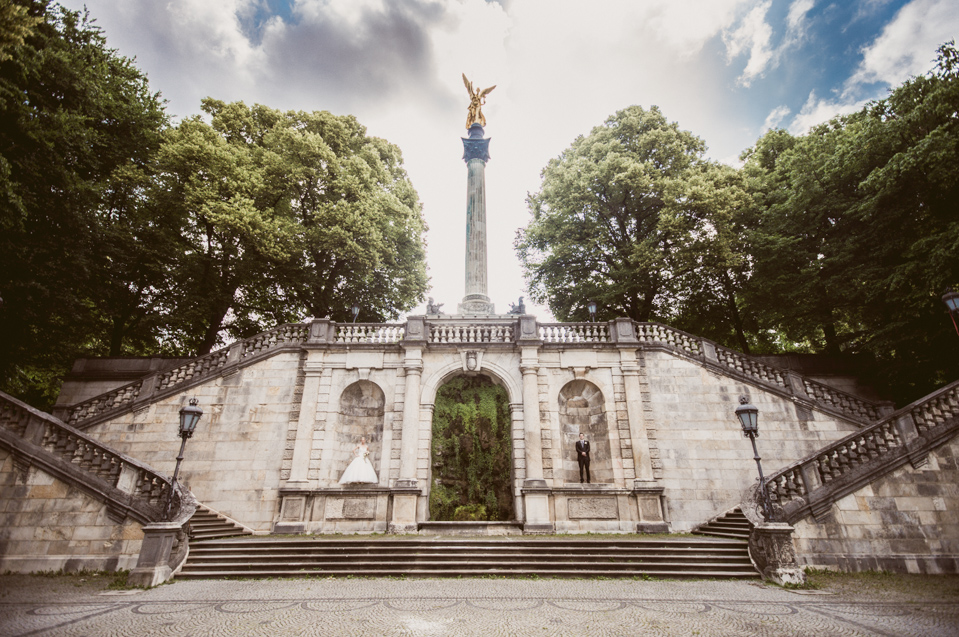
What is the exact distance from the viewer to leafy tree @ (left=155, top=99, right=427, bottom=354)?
18.5m

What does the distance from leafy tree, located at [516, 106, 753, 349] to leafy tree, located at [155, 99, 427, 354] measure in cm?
809

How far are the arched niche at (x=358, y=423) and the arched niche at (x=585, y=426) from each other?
6.99 metres

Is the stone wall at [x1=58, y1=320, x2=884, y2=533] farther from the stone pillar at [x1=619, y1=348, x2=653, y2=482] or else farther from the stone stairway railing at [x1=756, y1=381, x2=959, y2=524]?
the stone stairway railing at [x1=756, y1=381, x2=959, y2=524]

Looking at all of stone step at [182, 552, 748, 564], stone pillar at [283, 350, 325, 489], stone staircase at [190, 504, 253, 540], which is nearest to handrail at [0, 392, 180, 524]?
stone step at [182, 552, 748, 564]

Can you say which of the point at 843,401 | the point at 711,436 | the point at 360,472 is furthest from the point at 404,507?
the point at 843,401

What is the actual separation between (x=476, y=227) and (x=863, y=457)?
16807 mm

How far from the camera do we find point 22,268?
1420 cm

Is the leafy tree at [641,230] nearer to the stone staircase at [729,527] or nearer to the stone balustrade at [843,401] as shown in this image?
the stone balustrade at [843,401]

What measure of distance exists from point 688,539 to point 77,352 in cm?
2487

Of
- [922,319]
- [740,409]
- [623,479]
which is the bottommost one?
[623,479]

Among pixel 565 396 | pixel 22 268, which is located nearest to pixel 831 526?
pixel 565 396

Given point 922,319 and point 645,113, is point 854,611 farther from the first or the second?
point 645,113

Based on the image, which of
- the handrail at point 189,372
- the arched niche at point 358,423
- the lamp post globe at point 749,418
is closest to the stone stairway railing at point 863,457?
the lamp post globe at point 749,418

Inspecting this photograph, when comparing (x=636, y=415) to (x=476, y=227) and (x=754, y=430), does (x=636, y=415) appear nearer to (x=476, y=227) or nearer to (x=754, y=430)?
(x=754, y=430)
